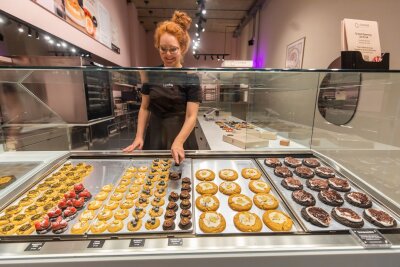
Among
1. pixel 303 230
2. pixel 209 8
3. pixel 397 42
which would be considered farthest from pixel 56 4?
pixel 209 8

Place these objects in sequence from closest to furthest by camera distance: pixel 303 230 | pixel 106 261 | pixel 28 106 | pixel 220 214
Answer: pixel 106 261 → pixel 303 230 → pixel 220 214 → pixel 28 106

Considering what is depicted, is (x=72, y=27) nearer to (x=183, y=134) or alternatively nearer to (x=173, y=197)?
(x=183, y=134)

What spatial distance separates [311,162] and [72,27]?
3.86 metres

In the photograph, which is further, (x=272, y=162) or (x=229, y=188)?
(x=272, y=162)

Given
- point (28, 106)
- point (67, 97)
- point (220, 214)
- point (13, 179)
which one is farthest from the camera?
point (67, 97)

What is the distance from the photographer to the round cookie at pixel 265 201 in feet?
2.92

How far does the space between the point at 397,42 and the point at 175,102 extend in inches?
95.9

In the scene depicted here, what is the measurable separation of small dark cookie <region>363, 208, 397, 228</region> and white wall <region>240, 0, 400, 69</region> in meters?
2.17

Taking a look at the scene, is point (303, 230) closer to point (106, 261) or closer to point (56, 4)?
point (106, 261)

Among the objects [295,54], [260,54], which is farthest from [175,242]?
[260,54]

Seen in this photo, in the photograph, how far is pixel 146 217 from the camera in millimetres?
818

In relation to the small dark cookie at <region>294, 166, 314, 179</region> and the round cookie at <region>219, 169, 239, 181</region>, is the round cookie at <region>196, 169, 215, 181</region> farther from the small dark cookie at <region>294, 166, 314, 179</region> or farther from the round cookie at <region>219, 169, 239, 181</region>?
the small dark cookie at <region>294, 166, 314, 179</region>

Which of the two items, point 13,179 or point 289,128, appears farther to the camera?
point 289,128

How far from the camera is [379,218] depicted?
30.8 inches
